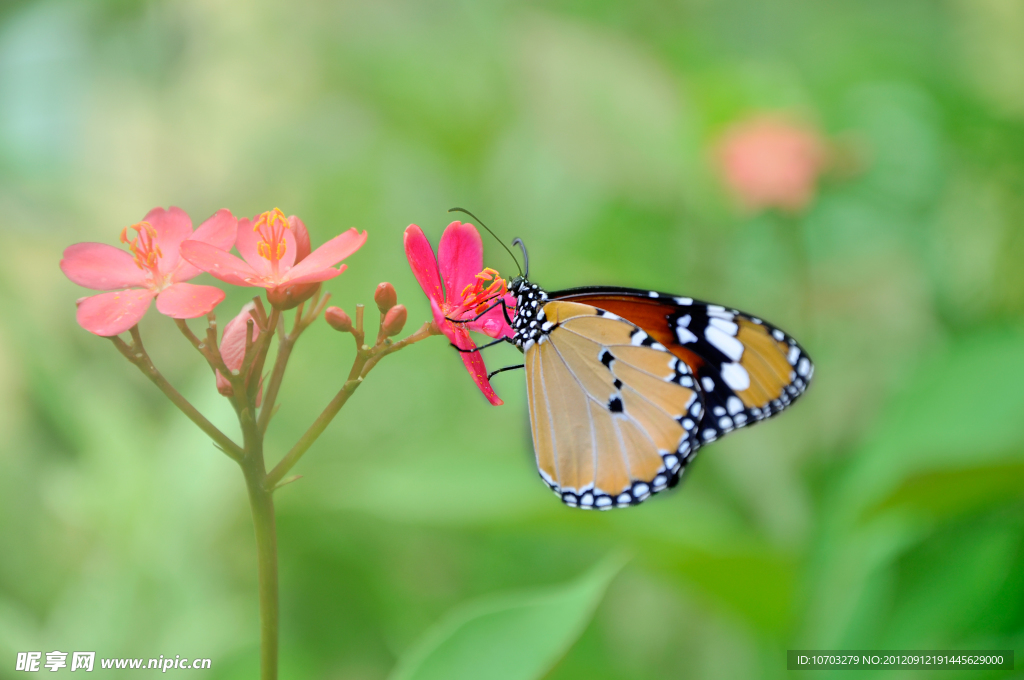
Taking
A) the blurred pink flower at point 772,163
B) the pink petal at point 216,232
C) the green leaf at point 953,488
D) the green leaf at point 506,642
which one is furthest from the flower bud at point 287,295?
the blurred pink flower at point 772,163

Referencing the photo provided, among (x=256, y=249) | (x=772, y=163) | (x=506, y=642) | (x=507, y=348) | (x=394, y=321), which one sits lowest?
(x=506, y=642)

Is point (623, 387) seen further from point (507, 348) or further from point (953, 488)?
point (507, 348)

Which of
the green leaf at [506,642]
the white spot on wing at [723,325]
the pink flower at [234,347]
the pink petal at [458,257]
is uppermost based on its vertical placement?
the white spot on wing at [723,325]

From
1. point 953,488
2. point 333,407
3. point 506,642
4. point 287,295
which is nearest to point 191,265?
point 287,295

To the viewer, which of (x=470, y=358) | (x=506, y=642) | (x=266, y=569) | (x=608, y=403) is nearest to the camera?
(x=266, y=569)

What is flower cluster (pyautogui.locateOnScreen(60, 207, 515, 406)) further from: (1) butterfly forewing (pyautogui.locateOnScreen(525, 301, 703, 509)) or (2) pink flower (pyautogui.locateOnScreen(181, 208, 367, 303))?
(1) butterfly forewing (pyautogui.locateOnScreen(525, 301, 703, 509))

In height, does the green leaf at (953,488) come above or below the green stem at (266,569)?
above

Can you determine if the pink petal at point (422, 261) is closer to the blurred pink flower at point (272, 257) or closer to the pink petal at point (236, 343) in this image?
the blurred pink flower at point (272, 257)
